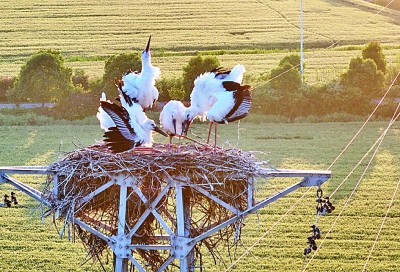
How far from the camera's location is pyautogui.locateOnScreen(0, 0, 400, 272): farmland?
15.8m

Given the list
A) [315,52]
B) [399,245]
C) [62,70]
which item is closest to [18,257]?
[399,245]

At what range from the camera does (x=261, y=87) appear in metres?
30.4

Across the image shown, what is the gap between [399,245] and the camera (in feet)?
52.2

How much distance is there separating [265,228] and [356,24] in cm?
3486

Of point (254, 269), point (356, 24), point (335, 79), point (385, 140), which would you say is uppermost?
point (356, 24)

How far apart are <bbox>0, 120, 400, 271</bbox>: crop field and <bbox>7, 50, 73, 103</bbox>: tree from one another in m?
5.01

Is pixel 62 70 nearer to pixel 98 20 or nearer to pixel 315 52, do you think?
pixel 315 52

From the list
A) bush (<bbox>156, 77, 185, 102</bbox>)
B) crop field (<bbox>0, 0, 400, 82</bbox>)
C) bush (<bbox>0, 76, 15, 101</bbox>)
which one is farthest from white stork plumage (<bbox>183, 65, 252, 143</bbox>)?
bush (<bbox>0, 76, 15, 101</bbox>)

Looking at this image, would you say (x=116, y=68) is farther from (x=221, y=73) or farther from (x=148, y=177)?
(x=148, y=177)

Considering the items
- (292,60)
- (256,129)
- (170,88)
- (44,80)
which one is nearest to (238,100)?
(256,129)

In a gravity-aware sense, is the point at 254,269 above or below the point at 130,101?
below

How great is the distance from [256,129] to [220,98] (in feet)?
54.6

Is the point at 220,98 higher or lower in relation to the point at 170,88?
lower

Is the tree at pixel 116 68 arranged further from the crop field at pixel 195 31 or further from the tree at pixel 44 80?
the crop field at pixel 195 31
